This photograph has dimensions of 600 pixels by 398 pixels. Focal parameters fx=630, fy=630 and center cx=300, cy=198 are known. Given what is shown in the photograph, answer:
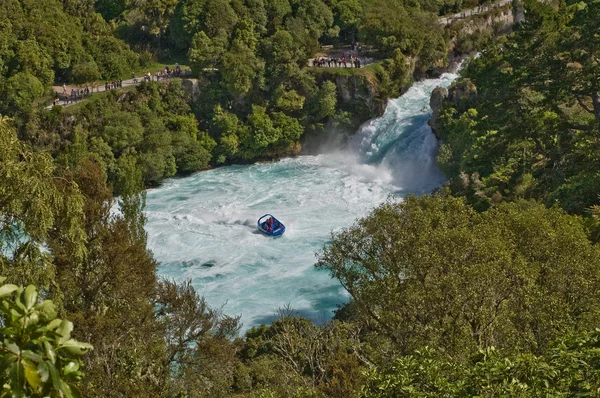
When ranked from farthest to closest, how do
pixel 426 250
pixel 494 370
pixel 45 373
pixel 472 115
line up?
pixel 472 115
pixel 426 250
pixel 494 370
pixel 45 373

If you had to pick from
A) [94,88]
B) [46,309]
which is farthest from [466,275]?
[94,88]

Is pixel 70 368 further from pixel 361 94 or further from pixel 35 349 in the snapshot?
pixel 361 94

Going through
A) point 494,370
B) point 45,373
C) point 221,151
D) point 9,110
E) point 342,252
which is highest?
point 45,373

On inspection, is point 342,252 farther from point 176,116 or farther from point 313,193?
point 176,116

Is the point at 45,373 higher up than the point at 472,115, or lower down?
higher up

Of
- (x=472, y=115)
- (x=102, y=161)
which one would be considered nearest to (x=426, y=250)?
(x=472, y=115)

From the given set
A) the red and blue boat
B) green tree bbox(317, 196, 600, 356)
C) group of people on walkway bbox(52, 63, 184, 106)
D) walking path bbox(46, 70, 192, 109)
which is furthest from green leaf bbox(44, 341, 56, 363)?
walking path bbox(46, 70, 192, 109)

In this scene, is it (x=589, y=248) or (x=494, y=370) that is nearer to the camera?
(x=494, y=370)
